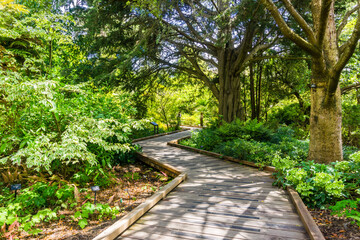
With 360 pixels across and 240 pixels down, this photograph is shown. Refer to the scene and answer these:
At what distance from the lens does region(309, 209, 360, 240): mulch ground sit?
2686 millimetres

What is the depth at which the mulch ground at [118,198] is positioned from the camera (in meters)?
3.12

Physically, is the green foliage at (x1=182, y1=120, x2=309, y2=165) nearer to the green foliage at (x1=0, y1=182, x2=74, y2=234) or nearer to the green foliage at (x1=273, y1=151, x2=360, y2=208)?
the green foliage at (x1=273, y1=151, x2=360, y2=208)

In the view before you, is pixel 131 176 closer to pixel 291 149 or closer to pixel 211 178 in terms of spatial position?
pixel 211 178

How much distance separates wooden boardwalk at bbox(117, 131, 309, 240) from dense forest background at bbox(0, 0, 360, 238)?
77cm

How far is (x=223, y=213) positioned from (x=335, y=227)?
146 cm

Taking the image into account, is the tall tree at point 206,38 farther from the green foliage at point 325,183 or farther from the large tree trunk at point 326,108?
the green foliage at point 325,183

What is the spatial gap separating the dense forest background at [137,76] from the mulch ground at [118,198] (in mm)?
299

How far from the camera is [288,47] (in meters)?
9.56

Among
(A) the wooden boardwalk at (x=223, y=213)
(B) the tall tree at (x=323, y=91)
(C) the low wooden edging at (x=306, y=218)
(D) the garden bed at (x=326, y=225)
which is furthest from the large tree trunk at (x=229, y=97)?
(D) the garden bed at (x=326, y=225)

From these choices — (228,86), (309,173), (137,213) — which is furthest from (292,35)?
(228,86)

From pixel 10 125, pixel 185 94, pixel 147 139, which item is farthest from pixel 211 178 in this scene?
pixel 185 94

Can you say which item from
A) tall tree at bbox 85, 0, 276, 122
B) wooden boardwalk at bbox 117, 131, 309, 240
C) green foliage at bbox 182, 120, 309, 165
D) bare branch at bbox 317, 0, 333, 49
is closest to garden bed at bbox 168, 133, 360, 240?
wooden boardwalk at bbox 117, 131, 309, 240

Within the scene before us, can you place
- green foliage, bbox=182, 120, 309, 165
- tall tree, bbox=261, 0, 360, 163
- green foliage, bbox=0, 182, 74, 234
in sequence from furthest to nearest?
green foliage, bbox=182, 120, 309, 165
tall tree, bbox=261, 0, 360, 163
green foliage, bbox=0, 182, 74, 234

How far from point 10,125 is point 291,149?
7.22 metres
